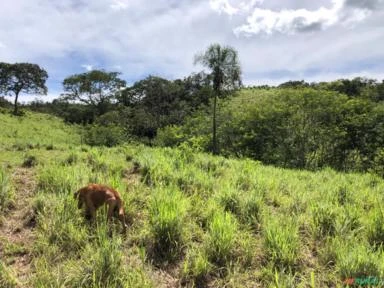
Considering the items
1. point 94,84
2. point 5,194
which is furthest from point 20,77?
point 5,194

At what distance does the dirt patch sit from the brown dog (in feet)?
2.16

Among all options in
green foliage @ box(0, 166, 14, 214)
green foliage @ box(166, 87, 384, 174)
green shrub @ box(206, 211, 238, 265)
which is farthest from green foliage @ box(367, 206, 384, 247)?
green foliage @ box(166, 87, 384, 174)

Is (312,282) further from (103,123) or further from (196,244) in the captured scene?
(103,123)

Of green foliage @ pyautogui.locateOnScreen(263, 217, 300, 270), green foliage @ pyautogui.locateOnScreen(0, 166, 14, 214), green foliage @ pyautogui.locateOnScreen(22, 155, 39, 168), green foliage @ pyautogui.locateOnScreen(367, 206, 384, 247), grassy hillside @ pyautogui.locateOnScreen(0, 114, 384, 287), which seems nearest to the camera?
grassy hillside @ pyautogui.locateOnScreen(0, 114, 384, 287)

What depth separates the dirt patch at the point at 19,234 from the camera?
3338 millimetres

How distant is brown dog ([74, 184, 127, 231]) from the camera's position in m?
3.98

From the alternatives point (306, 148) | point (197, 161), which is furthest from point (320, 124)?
point (197, 161)

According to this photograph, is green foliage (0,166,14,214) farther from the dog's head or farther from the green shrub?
the green shrub

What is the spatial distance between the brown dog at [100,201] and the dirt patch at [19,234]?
657mm

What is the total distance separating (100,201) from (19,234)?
37.6 inches

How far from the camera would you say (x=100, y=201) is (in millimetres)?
3998

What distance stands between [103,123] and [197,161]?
95.9 feet

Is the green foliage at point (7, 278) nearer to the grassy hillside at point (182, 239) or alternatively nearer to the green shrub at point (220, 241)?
the grassy hillside at point (182, 239)

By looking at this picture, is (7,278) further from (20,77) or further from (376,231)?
(20,77)
